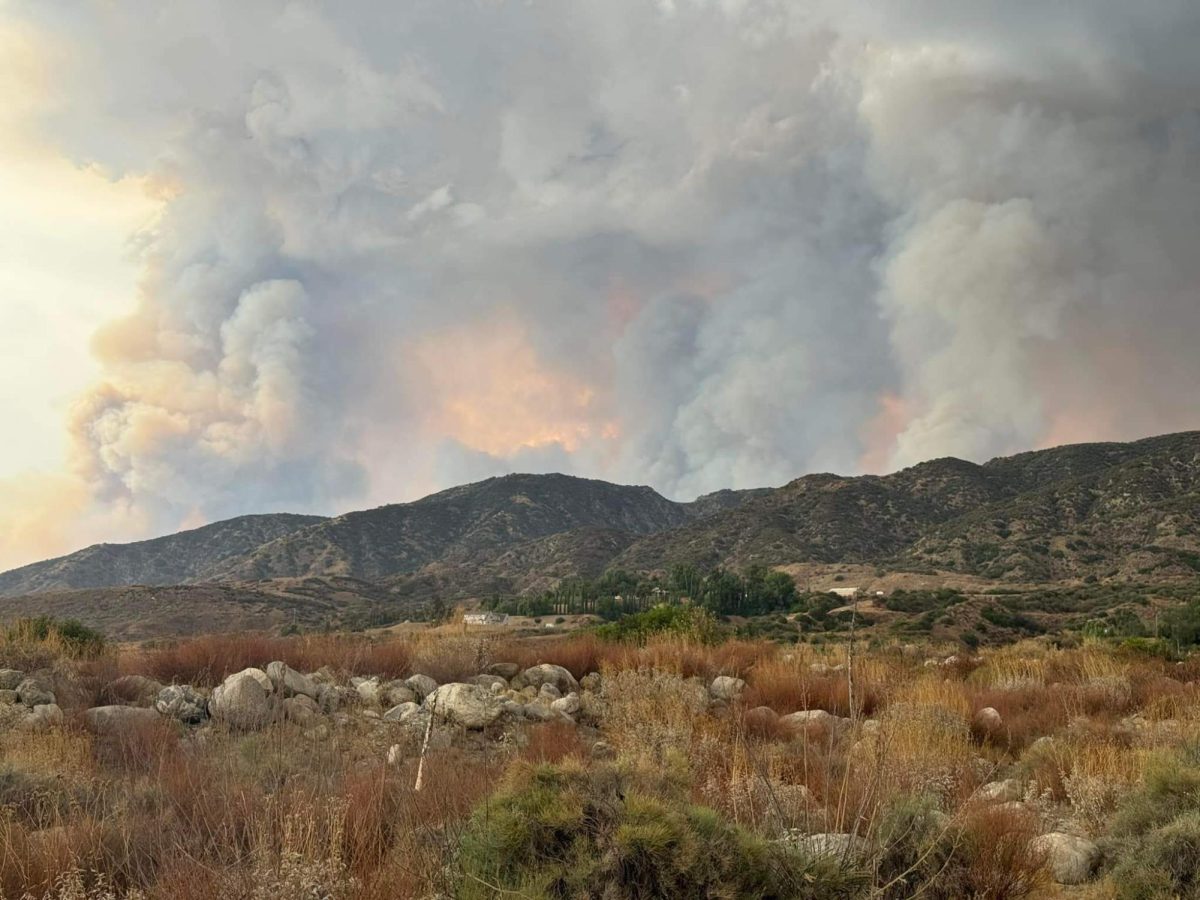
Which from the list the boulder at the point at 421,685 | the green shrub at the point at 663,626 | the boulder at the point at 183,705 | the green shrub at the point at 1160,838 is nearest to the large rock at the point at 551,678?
the boulder at the point at 421,685

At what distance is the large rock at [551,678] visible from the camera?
1243cm

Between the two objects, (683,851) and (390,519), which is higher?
(390,519)

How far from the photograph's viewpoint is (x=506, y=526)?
136m

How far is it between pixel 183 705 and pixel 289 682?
1.34 metres

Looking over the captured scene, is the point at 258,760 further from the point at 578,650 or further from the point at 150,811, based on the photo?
the point at 578,650

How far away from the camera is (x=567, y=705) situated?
10.8 m

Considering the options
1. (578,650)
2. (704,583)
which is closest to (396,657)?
(578,650)

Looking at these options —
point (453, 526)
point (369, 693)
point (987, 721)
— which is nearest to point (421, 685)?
point (369, 693)

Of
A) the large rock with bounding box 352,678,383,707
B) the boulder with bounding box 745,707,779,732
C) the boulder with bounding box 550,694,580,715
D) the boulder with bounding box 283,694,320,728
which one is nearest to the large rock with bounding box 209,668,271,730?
the boulder with bounding box 283,694,320,728

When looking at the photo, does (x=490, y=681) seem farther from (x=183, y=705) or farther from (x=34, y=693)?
(x=34, y=693)

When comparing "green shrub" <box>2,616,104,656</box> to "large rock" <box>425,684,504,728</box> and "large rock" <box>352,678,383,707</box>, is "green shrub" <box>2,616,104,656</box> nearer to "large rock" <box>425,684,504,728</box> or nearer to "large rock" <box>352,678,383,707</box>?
"large rock" <box>352,678,383,707</box>

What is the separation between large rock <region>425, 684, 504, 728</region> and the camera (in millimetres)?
9531

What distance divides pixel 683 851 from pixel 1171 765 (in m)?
4.82

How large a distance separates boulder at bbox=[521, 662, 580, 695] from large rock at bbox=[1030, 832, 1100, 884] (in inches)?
304
